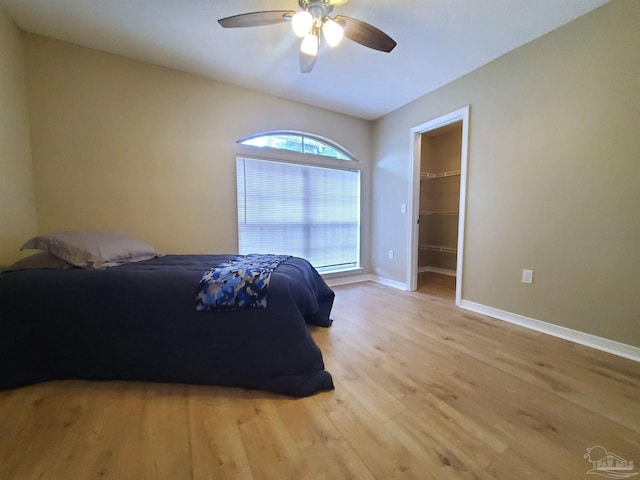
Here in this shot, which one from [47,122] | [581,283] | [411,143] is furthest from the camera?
[411,143]

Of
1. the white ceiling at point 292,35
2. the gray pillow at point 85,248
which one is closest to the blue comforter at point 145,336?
the gray pillow at point 85,248

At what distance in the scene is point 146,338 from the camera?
1363 millimetres

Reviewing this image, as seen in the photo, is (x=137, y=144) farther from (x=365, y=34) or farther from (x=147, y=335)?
(x=365, y=34)

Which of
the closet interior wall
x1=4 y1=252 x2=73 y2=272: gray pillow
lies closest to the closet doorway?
the closet interior wall

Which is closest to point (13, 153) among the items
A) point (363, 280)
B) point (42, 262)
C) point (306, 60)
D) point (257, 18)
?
point (42, 262)

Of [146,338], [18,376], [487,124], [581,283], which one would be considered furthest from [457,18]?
[18,376]

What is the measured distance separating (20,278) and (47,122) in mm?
1537

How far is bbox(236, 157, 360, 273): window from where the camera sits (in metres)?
2.84

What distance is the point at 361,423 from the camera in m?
1.11

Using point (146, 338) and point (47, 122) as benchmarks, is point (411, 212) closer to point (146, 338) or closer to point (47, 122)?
point (146, 338)

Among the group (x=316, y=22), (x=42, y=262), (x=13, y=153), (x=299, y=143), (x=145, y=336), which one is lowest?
(x=145, y=336)

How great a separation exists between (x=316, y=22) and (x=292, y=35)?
0.42 metres

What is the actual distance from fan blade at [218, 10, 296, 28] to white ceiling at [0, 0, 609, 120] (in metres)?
0.25

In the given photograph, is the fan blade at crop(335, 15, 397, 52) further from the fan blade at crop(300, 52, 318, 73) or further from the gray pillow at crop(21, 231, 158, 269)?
the gray pillow at crop(21, 231, 158, 269)
